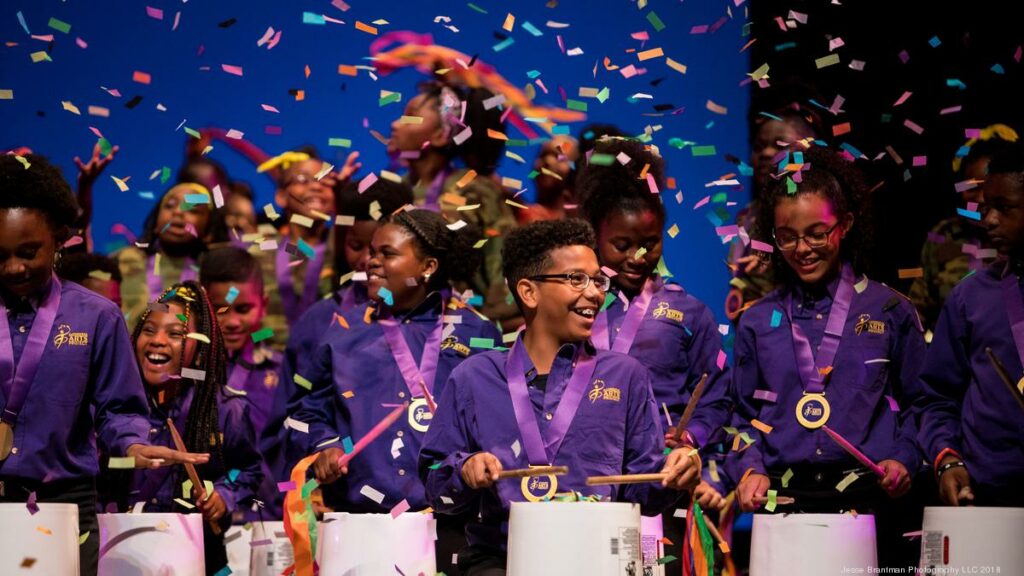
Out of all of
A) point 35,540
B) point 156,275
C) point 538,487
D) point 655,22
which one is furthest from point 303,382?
point 655,22

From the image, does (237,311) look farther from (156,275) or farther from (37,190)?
(37,190)

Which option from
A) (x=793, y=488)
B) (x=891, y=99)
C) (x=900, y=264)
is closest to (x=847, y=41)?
(x=891, y=99)

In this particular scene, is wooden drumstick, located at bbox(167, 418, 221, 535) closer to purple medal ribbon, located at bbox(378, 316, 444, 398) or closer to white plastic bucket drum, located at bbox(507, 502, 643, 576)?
purple medal ribbon, located at bbox(378, 316, 444, 398)

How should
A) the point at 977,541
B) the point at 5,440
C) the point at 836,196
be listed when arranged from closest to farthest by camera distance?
the point at 977,541 → the point at 5,440 → the point at 836,196

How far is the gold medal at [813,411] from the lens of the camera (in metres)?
4.38

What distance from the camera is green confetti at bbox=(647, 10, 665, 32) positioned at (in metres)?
5.95

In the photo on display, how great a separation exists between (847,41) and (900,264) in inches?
39.4

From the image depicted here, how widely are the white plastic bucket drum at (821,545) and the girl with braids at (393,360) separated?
130 centimetres

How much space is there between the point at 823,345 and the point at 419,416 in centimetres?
144

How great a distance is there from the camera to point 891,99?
18.9ft

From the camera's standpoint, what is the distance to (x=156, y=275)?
250 inches

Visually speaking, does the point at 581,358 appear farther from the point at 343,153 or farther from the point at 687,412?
the point at 343,153

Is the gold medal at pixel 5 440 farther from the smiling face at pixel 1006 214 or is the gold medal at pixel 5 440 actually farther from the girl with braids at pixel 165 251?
the smiling face at pixel 1006 214

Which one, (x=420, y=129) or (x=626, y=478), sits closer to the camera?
(x=626, y=478)
